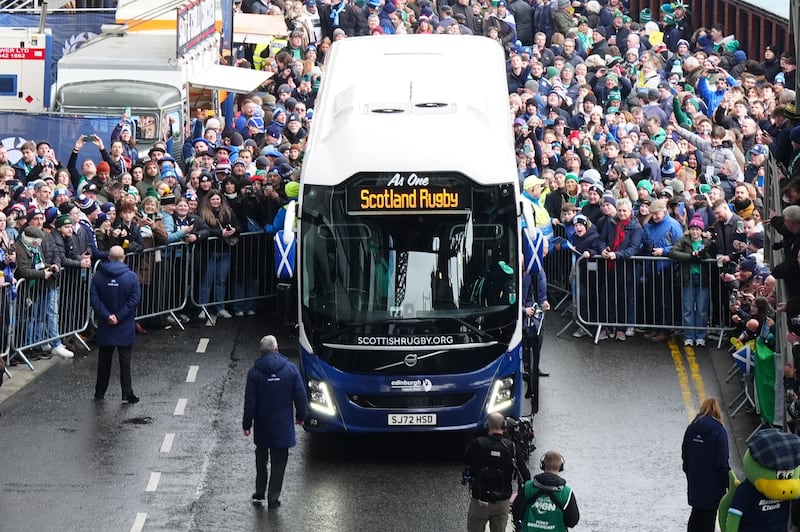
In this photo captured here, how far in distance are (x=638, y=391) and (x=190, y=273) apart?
6.74 m

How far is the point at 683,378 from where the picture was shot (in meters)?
20.8

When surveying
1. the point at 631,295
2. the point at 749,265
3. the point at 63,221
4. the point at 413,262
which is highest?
the point at 63,221

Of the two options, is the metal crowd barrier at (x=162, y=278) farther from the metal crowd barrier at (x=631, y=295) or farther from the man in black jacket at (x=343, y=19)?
the man in black jacket at (x=343, y=19)

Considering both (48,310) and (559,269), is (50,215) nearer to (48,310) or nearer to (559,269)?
(48,310)

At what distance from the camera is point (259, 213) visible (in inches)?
965

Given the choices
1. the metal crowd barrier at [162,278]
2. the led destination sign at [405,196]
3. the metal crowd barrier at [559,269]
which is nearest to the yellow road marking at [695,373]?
the metal crowd barrier at [559,269]

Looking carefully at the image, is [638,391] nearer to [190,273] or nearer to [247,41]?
[190,273]

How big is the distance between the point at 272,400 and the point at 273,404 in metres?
0.04

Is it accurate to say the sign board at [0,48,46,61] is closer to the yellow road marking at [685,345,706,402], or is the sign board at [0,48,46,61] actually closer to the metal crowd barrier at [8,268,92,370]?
the metal crowd barrier at [8,268,92,370]

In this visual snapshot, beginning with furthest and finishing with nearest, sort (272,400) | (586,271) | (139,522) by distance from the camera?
(586,271)
(272,400)
(139,522)

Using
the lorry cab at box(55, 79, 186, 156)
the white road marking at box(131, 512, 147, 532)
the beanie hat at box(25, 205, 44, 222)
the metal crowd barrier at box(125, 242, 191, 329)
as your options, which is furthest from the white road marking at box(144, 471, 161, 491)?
the lorry cab at box(55, 79, 186, 156)

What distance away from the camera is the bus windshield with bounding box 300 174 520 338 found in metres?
17.2

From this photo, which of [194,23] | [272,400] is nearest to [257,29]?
[194,23]

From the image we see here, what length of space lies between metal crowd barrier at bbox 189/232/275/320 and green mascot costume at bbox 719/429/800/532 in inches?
484
